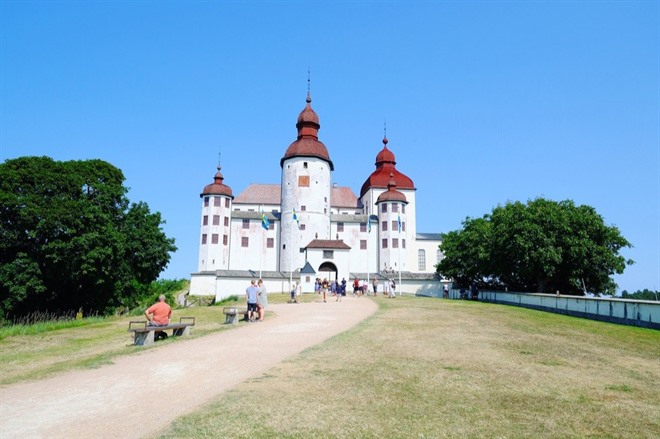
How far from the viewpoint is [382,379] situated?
360 inches

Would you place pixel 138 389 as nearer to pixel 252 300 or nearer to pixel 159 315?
pixel 159 315

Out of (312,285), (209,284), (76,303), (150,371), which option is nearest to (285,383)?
(150,371)

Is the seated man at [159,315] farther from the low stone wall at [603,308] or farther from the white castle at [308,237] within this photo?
the white castle at [308,237]

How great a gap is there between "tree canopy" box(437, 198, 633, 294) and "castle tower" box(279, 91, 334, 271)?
25617 millimetres

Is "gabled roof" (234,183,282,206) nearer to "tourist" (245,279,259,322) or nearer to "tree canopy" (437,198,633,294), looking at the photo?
"tree canopy" (437,198,633,294)

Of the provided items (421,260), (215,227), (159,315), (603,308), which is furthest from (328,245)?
(159,315)

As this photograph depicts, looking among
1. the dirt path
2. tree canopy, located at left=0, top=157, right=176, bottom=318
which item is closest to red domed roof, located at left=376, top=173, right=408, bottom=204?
tree canopy, located at left=0, top=157, right=176, bottom=318

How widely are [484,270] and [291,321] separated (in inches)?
1258

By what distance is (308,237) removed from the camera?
62344 millimetres

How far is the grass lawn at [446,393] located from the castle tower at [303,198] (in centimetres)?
4818

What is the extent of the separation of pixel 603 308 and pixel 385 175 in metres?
52.1

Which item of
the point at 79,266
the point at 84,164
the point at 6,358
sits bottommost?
the point at 6,358

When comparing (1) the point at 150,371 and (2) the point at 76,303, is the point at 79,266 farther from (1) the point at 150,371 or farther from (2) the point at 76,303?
(1) the point at 150,371

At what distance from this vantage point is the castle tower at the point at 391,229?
64375 millimetres
